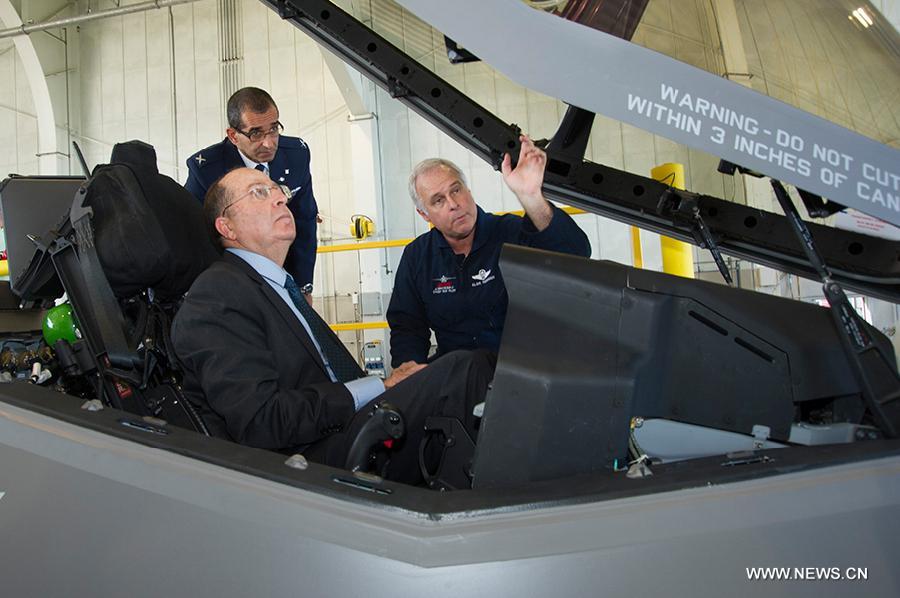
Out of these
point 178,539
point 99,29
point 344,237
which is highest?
point 99,29

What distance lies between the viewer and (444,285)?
103 inches

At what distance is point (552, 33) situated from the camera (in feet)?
3.43

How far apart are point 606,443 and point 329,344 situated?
0.95m

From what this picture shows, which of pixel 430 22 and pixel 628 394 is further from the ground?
pixel 430 22

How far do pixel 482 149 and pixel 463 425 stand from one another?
907 mm

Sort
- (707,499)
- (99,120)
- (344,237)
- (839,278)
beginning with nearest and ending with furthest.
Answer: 1. (707,499)
2. (839,278)
3. (344,237)
4. (99,120)

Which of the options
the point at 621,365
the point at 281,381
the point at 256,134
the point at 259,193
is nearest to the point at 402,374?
the point at 281,381

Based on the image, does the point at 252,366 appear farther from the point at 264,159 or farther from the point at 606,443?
the point at 264,159

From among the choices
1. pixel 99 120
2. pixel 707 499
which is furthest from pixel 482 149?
pixel 99 120

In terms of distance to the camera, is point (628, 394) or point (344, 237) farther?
point (344, 237)

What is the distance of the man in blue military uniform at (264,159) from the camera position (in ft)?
9.20

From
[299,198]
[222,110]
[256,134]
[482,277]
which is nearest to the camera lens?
[482,277]

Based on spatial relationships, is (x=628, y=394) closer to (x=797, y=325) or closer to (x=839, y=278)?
(x=797, y=325)

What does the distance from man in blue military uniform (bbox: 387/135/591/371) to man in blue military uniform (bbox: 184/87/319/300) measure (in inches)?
16.3
